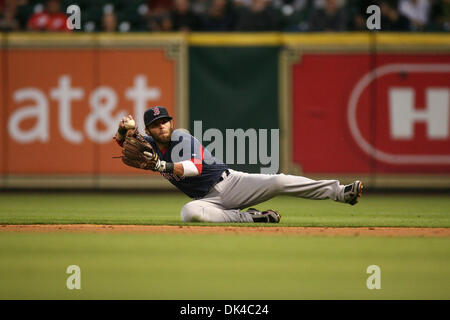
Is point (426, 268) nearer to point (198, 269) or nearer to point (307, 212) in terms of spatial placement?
point (198, 269)

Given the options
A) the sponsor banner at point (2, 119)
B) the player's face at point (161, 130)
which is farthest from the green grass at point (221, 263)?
the sponsor banner at point (2, 119)

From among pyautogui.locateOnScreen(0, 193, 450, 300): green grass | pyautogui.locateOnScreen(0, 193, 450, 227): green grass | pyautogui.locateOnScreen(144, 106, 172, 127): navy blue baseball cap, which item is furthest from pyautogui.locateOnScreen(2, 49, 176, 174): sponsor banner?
pyautogui.locateOnScreen(144, 106, 172, 127): navy blue baseball cap

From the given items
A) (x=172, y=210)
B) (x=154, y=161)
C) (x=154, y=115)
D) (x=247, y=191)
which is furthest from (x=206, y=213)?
(x=172, y=210)

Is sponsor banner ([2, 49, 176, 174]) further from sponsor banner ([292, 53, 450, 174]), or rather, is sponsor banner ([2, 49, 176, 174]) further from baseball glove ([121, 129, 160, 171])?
baseball glove ([121, 129, 160, 171])

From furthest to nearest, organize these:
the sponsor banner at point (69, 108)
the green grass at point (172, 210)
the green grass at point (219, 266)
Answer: the sponsor banner at point (69, 108), the green grass at point (172, 210), the green grass at point (219, 266)

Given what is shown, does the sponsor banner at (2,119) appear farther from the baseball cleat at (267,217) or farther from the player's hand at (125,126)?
the baseball cleat at (267,217)

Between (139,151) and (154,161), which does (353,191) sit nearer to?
(154,161)
